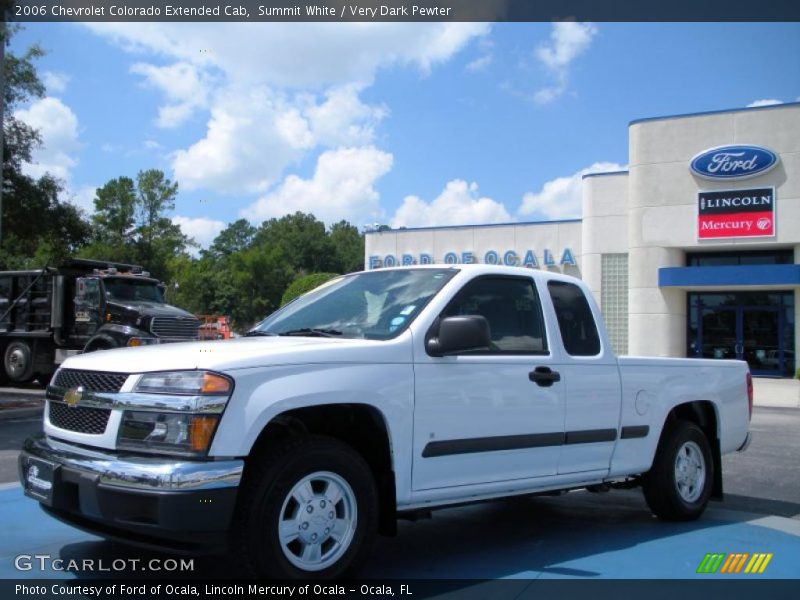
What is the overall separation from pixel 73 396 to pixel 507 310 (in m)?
2.84

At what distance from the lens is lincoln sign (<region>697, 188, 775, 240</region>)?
1080 inches

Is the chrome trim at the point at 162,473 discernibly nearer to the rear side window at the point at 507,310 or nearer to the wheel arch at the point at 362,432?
the wheel arch at the point at 362,432

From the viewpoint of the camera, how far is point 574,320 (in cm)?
599

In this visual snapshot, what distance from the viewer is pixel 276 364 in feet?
13.8

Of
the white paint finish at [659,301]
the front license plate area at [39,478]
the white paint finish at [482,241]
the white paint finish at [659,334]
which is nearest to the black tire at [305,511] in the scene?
the front license plate area at [39,478]

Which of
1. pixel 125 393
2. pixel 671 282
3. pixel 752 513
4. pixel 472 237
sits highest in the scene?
pixel 472 237

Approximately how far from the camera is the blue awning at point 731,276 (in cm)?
2678

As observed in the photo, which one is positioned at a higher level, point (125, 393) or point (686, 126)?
point (686, 126)

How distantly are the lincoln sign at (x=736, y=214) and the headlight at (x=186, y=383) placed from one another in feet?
88.9

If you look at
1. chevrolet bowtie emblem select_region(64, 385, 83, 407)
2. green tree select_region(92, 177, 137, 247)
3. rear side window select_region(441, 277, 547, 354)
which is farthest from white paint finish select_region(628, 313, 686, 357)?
green tree select_region(92, 177, 137, 247)

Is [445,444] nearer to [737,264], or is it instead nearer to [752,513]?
[752,513]

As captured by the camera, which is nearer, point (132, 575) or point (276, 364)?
point (276, 364)

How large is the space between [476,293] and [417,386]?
1.01m

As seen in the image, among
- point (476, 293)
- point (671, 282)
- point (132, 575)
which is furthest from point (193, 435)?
point (671, 282)
